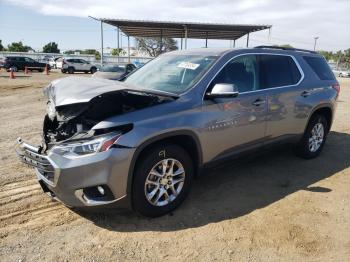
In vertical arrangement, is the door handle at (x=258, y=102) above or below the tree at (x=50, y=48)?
above

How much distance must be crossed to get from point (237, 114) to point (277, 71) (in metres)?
1.24

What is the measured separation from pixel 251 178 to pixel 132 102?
2305 millimetres

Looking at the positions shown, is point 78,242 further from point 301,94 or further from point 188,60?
point 301,94

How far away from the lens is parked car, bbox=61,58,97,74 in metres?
33.9

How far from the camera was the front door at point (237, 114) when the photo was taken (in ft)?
13.6

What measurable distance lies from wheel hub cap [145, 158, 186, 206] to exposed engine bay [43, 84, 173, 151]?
0.67m

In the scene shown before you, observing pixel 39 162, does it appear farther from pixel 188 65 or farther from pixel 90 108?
pixel 188 65

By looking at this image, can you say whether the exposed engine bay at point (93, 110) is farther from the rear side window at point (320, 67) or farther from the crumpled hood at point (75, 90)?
the rear side window at point (320, 67)

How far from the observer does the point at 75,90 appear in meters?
3.74

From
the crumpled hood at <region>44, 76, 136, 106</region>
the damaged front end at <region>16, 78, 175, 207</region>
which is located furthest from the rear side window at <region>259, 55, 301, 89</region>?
the crumpled hood at <region>44, 76, 136, 106</region>

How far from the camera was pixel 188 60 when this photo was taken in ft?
15.4

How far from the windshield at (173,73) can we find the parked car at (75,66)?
30713 millimetres

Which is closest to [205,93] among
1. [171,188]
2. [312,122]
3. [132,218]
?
[171,188]

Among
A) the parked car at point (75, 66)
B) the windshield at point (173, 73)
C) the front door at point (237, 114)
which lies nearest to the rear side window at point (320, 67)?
the front door at point (237, 114)
